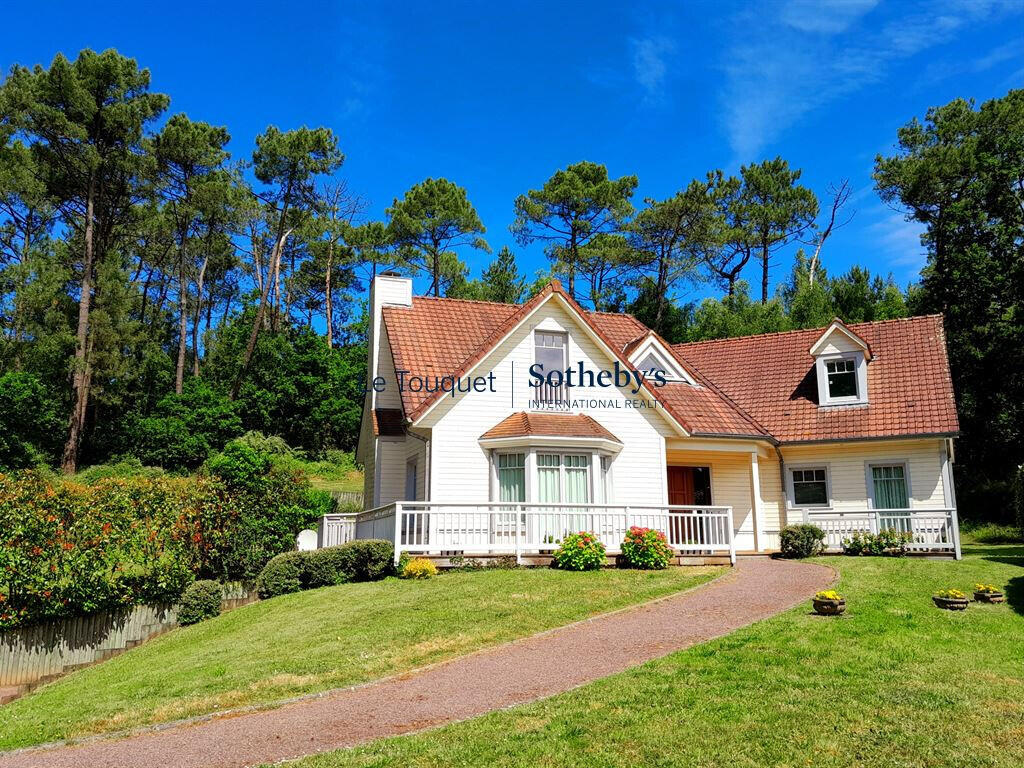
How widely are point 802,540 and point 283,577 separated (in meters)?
13.3

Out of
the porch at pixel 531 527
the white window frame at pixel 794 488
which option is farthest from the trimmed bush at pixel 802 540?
the white window frame at pixel 794 488

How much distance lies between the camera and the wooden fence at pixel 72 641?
15133 millimetres

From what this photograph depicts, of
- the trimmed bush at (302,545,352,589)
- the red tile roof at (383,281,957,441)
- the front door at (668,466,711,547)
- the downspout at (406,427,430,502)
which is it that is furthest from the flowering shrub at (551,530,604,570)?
the front door at (668,466,711,547)

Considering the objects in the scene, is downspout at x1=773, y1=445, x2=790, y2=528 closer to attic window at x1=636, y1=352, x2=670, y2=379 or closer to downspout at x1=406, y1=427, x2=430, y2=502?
attic window at x1=636, y1=352, x2=670, y2=379

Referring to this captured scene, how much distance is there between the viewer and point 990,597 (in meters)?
13.2

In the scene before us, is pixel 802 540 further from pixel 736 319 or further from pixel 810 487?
pixel 736 319

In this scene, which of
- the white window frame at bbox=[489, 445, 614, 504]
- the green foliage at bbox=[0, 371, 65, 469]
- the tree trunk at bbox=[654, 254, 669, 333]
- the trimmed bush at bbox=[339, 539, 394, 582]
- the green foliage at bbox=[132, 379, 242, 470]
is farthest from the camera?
the tree trunk at bbox=[654, 254, 669, 333]

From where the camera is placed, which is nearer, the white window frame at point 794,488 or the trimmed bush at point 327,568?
the trimmed bush at point 327,568

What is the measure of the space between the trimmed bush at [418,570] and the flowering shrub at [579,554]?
2765 millimetres

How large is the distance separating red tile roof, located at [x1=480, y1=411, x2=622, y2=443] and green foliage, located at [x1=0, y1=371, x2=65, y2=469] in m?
28.5

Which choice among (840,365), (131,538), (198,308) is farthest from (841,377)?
(198,308)

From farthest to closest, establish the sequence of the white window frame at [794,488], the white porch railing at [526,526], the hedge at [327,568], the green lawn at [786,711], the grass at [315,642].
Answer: the white window frame at [794,488] < the white porch railing at [526,526] < the hedge at [327,568] < the grass at [315,642] < the green lawn at [786,711]

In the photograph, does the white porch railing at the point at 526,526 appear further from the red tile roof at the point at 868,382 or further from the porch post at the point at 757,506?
the red tile roof at the point at 868,382

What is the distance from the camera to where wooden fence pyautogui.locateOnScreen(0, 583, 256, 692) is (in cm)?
1513
